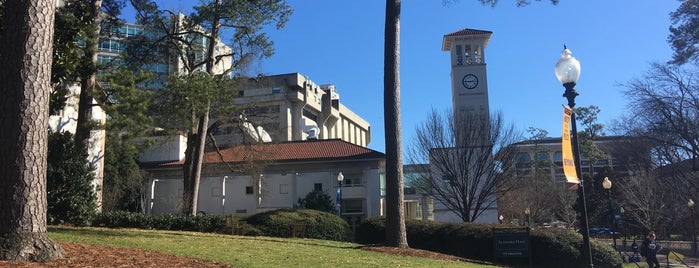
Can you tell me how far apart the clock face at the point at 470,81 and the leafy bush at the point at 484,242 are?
3081cm

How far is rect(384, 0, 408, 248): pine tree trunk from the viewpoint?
16.5 metres

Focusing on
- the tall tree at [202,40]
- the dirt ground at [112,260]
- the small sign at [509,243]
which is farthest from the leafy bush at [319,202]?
the dirt ground at [112,260]

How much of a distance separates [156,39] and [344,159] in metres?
24.4

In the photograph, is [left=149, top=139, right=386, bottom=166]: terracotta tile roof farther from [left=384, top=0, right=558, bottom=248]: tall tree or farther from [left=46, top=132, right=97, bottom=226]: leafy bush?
[left=384, top=0, right=558, bottom=248]: tall tree

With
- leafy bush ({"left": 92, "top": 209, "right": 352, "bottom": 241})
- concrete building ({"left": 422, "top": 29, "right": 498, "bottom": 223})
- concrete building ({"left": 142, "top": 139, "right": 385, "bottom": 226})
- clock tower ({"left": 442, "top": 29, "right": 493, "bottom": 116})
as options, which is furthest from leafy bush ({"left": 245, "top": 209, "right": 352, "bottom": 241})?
clock tower ({"left": 442, "top": 29, "right": 493, "bottom": 116})

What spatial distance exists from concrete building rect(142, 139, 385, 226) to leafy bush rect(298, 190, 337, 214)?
3.73 metres

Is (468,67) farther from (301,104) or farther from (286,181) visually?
(301,104)

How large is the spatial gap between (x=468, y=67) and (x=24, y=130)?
155ft

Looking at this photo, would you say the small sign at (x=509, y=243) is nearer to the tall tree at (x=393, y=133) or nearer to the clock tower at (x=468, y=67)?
the tall tree at (x=393, y=133)

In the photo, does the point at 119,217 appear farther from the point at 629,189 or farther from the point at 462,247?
the point at 629,189

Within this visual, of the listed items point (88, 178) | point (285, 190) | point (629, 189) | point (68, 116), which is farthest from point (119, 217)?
point (629, 189)

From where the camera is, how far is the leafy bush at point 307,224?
966 inches

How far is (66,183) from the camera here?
64.5 ft

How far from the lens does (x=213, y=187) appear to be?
174 ft
